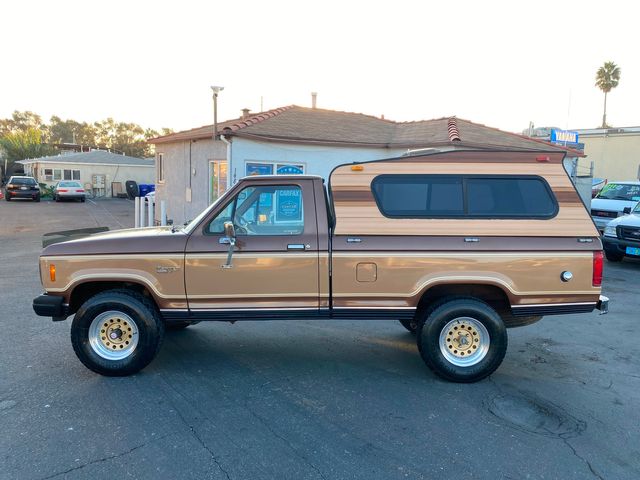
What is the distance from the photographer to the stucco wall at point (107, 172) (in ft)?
127

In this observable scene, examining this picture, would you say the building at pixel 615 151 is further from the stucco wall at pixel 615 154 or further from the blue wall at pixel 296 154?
the blue wall at pixel 296 154

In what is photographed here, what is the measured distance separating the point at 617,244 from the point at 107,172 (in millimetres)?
37481

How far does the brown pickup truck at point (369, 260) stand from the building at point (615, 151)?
36.2m

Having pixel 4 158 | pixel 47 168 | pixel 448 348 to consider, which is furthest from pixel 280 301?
pixel 4 158

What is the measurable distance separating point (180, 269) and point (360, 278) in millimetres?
1699

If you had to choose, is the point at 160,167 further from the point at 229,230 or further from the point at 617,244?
the point at 229,230

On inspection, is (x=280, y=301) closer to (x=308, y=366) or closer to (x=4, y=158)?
(x=308, y=366)

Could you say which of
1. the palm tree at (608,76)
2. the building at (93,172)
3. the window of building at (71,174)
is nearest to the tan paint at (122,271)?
the building at (93,172)

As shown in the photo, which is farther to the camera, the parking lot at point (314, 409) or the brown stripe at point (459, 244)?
the brown stripe at point (459, 244)

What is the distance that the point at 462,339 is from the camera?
4.74m

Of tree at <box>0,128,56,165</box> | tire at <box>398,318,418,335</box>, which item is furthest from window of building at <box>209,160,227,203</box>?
tree at <box>0,128,56,165</box>

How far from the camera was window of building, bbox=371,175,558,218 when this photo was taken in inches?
184

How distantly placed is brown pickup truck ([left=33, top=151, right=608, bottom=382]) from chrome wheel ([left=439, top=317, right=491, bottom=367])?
13 mm

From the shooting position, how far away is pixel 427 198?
15.6 ft
